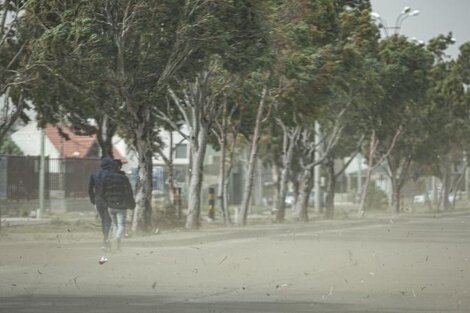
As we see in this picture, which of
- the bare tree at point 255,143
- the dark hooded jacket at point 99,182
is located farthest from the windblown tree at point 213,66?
the dark hooded jacket at point 99,182

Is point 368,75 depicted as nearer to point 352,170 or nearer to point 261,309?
point 261,309

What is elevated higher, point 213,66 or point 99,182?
point 213,66

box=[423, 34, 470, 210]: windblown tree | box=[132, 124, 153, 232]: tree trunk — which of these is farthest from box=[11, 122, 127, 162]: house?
box=[132, 124, 153, 232]: tree trunk

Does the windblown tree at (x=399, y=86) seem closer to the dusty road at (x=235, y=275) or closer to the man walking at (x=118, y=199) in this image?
the dusty road at (x=235, y=275)

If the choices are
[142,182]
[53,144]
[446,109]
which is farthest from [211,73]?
[53,144]

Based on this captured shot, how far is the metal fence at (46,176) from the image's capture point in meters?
36.0

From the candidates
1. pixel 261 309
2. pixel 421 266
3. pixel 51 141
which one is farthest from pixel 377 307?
pixel 51 141

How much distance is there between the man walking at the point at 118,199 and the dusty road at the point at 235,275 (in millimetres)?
541

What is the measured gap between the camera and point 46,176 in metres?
37.6

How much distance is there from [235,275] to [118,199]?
3760 mm

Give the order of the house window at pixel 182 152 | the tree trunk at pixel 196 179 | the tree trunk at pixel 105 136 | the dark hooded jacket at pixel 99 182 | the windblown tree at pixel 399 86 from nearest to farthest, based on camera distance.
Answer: the dark hooded jacket at pixel 99 182
the tree trunk at pixel 196 179
the tree trunk at pixel 105 136
the windblown tree at pixel 399 86
the house window at pixel 182 152

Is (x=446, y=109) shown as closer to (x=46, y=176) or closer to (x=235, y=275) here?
(x=46, y=176)

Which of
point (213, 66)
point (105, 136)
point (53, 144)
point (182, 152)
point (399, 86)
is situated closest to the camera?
point (213, 66)

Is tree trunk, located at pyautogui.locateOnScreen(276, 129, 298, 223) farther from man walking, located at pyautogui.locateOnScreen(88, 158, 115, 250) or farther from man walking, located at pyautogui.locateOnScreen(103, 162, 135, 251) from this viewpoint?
man walking, located at pyautogui.locateOnScreen(103, 162, 135, 251)
